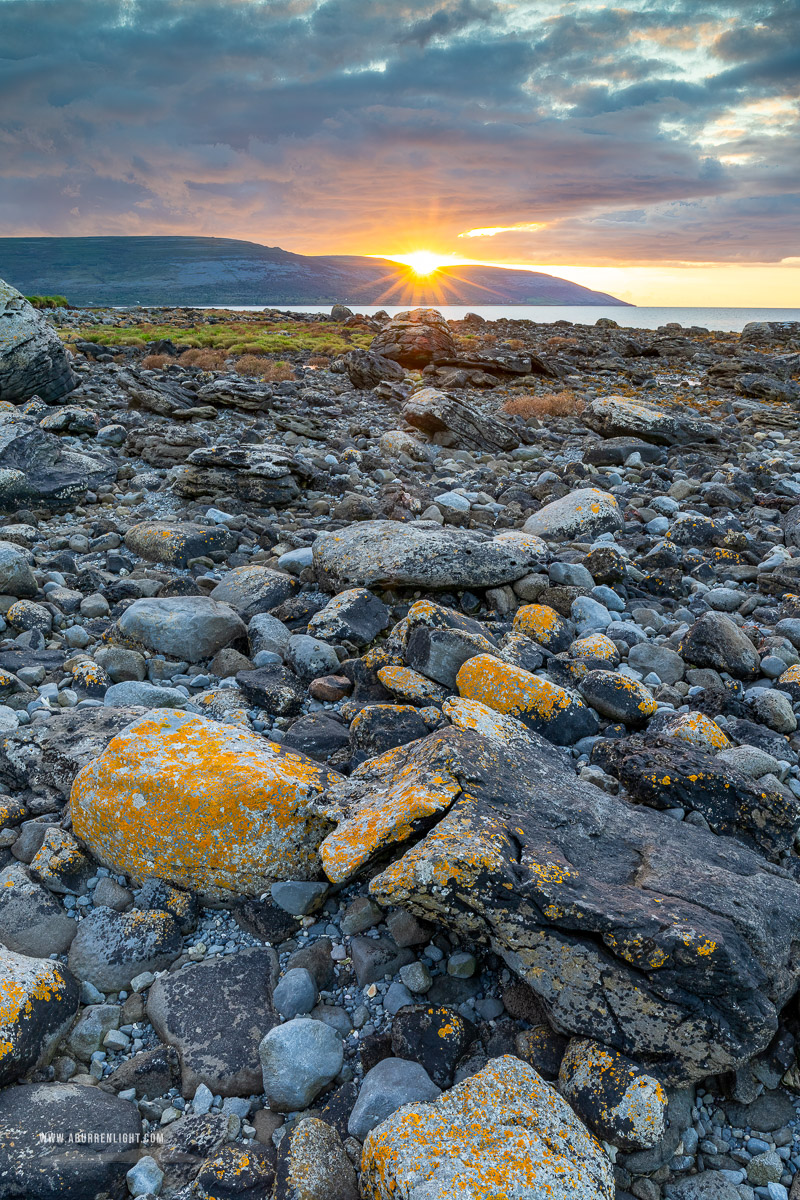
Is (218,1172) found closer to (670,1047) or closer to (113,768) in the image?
(670,1047)

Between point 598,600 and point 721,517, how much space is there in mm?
4713

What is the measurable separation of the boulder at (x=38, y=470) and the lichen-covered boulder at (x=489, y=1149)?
11244mm

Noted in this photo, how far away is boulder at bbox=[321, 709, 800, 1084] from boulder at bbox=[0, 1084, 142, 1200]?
140 centimetres

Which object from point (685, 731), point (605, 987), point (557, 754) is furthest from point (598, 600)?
point (605, 987)

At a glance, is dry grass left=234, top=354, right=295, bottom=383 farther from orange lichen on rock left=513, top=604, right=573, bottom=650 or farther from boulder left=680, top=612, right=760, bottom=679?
boulder left=680, top=612, right=760, bottom=679

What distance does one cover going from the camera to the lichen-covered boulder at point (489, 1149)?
2.54 m

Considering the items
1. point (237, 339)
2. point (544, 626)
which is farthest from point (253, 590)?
point (237, 339)

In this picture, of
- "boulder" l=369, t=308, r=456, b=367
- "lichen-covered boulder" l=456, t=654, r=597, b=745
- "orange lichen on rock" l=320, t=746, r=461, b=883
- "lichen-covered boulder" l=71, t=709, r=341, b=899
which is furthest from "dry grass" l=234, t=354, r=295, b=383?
"orange lichen on rock" l=320, t=746, r=461, b=883

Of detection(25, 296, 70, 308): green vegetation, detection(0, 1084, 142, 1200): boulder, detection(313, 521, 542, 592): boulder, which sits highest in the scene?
detection(25, 296, 70, 308): green vegetation

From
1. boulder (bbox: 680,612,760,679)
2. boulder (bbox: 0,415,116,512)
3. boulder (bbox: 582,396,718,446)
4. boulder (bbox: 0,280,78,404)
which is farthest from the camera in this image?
boulder (bbox: 582,396,718,446)

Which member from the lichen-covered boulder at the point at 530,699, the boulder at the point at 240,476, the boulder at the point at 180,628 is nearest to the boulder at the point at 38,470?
the boulder at the point at 240,476

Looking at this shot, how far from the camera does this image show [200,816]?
417 centimetres

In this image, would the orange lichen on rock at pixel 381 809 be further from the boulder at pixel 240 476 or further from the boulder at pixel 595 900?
the boulder at pixel 240 476

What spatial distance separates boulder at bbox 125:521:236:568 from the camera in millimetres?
9703
